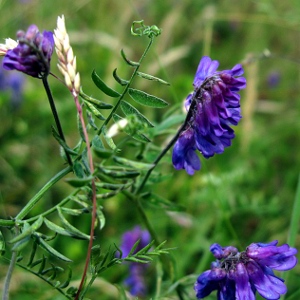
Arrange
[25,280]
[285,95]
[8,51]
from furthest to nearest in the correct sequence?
[285,95]
[25,280]
[8,51]

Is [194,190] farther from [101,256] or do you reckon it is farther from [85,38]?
[101,256]

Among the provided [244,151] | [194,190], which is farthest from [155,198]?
[244,151]

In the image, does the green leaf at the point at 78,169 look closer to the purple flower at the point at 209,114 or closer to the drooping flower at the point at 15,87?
the purple flower at the point at 209,114

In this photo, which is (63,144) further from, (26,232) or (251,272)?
(251,272)

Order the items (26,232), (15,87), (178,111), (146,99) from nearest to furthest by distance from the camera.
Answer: (26,232), (146,99), (178,111), (15,87)

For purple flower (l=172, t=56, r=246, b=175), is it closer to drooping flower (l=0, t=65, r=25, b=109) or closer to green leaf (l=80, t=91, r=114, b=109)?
green leaf (l=80, t=91, r=114, b=109)

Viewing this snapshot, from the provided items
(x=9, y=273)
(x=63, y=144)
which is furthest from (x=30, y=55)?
(x=9, y=273)

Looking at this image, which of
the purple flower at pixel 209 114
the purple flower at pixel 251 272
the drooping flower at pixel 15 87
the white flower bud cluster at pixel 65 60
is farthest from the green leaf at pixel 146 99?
the drooping flower at pixel 15 87
